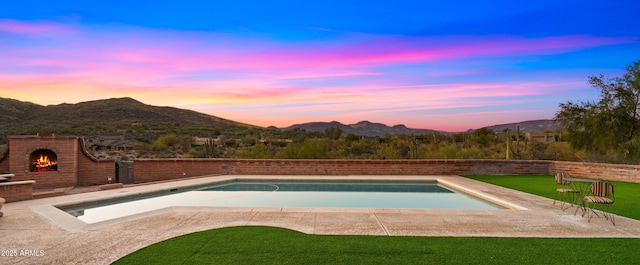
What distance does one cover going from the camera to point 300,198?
9945 mm

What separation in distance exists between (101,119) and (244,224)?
36.1 metres

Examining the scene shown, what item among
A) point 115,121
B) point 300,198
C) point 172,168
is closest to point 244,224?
point 300,198

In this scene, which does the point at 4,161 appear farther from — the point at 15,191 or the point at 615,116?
the point at 615,116

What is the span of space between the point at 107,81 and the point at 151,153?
20.0 feet

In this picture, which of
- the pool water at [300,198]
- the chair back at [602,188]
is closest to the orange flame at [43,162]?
the pool water at [300,198]

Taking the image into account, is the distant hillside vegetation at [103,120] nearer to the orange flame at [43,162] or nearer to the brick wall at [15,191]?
the orange flame at [43,162]

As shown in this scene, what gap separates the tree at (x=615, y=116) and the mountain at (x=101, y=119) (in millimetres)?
30701

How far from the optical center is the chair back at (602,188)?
5566mm

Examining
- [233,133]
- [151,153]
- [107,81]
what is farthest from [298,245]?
[233,133]

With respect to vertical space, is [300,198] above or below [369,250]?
below

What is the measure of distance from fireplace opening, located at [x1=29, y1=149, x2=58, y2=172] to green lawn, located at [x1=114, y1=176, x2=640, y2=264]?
8.75 meters

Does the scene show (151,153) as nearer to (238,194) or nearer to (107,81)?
(107,81)

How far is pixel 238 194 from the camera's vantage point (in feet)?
34.8

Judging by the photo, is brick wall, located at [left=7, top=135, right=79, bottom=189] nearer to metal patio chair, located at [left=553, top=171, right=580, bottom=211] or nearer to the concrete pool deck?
the concrete pool deck
